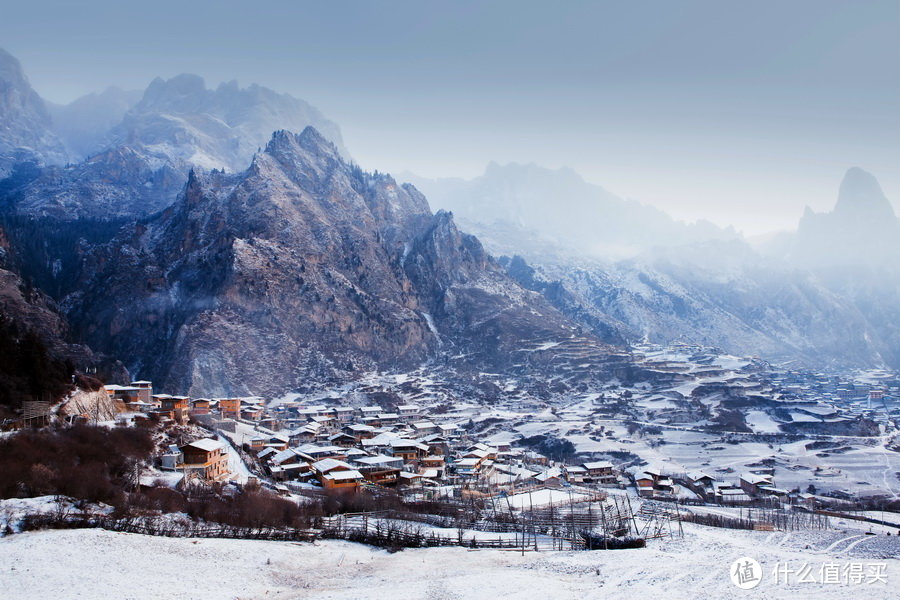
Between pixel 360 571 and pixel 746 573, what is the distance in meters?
18.8

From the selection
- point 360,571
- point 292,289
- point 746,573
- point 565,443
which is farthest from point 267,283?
point 746,573

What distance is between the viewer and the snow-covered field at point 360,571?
1016 inches

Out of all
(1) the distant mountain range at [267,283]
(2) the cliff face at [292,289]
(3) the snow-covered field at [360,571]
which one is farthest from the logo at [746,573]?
(2) the cliff face at [292,289]

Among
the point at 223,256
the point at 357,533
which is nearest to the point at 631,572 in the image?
the point at 357,533

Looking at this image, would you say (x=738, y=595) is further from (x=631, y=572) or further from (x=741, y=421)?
Result: (x=741, y=421)

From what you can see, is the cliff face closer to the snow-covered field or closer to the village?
the village

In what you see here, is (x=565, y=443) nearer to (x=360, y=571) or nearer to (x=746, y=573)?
(x=746, y=573)

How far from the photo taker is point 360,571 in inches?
1297

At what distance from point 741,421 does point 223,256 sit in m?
101

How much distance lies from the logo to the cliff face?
3521 inches

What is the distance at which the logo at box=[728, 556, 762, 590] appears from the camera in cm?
2850

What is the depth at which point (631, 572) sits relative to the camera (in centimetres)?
3244

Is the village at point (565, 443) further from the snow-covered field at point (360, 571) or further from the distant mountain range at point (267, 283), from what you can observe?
the snow-covered field at point (360, 571)

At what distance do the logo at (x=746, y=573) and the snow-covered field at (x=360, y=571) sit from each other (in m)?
0.37
